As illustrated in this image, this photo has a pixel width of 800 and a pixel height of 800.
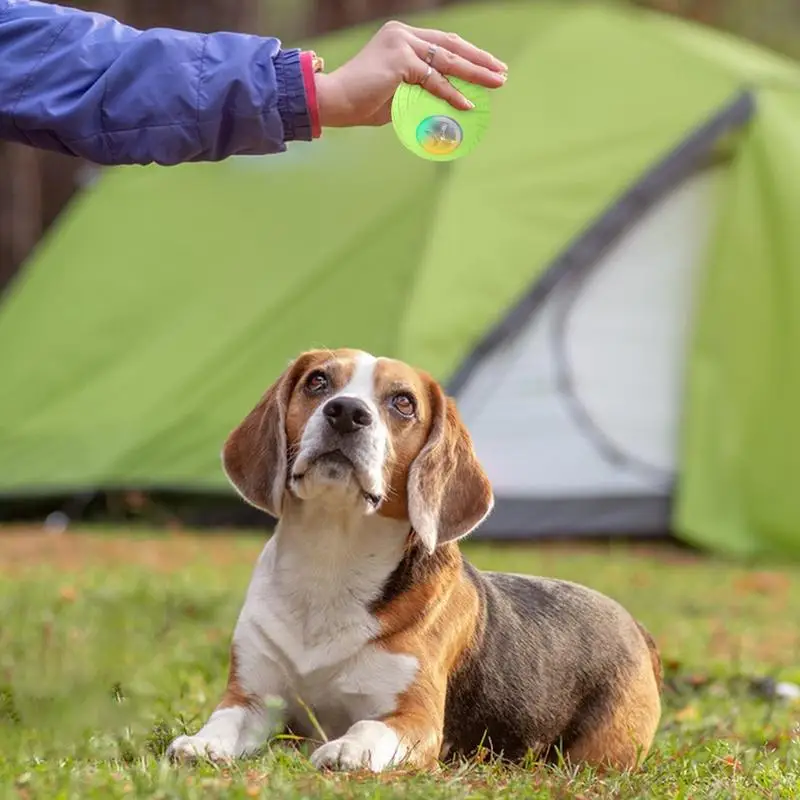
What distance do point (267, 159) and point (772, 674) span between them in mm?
5721

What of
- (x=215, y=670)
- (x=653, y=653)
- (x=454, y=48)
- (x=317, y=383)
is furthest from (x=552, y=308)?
(x=454, y=48)

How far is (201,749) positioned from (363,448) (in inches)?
30.6

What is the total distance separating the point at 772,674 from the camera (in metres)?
6.28

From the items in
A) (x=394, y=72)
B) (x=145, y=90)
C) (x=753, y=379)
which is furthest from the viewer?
(x=753, y=379)

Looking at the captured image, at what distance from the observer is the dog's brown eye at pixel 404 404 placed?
13.8 ft

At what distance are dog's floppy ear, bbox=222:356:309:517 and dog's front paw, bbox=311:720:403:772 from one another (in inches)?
25.4

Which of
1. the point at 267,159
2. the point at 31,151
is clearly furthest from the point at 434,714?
the point at 31,151

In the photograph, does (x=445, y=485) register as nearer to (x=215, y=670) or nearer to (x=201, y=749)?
(x=201, y=749)

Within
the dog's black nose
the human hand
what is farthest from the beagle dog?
the human hand

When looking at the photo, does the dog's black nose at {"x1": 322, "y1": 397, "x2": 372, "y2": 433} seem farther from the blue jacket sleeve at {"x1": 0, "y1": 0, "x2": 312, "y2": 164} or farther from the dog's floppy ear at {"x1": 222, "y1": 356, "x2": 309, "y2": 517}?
the blue jacket sleeve at {"x1": 0, "y1": 0, "x2": 312, "y2": 164}

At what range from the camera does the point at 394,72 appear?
152 inches

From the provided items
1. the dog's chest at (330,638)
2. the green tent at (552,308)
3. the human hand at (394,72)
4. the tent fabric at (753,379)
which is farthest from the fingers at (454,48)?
the tent fabric at (753,379)

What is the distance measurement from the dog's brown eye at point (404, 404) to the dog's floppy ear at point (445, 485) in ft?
0.24

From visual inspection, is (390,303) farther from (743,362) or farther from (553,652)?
(553,652)
